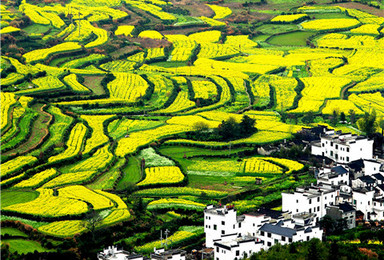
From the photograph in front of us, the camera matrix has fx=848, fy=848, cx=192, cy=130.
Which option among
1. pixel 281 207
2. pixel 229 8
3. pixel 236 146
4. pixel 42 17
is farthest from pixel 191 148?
pixel 229 8

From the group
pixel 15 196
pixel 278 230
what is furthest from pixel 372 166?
pixel 15 196

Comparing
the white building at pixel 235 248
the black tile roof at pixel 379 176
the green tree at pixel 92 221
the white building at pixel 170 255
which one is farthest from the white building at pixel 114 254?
the black tile roof at pixel 379 176

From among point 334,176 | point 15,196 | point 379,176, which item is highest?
point 334,176

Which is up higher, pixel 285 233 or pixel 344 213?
pixel 285 233

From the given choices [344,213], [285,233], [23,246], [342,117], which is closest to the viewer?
[285,233]

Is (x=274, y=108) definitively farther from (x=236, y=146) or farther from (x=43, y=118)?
(x=43, y=118)

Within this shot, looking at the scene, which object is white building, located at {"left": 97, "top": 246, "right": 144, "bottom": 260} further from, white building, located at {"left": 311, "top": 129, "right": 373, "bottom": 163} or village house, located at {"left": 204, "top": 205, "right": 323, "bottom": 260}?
white building, located at {"left": 311, "top": 129, "right": 373, "bottom": 163}

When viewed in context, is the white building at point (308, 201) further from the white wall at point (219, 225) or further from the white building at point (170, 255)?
the white building at point (170, 255)

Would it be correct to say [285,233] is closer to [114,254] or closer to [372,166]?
[114,254]
